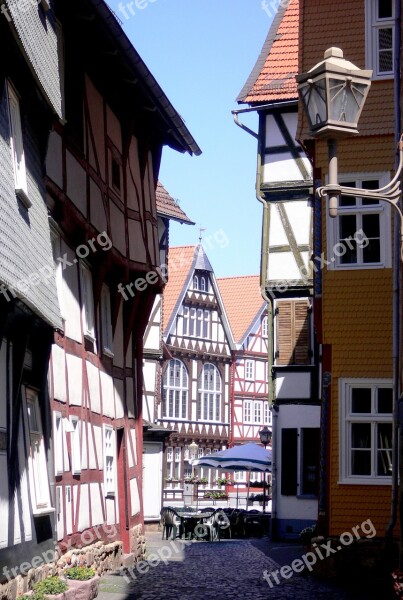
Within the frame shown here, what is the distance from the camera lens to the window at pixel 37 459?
13167 millimetres

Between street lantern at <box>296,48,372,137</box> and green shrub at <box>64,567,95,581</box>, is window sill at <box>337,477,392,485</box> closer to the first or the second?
green shrub at <box>64,567,95,581</box>

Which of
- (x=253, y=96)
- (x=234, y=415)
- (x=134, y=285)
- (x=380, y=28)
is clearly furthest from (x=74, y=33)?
(x=234, y=415)

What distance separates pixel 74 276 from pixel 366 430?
475 cm

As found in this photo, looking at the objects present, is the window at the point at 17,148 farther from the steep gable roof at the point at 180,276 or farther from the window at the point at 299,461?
Answer: the steep gable roof at the point at 180,276

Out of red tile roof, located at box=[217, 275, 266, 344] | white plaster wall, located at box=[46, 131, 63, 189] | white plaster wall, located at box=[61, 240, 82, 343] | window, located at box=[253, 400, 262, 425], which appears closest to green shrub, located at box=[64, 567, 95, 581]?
white plaster wall, located at box=[61, 240, 82, 343]

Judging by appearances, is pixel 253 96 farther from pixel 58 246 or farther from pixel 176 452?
pixel 176 452

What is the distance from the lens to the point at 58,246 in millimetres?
15492

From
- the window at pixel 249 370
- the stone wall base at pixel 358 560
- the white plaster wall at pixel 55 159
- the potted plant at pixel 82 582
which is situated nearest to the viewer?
the potted plant at pixel 82 582

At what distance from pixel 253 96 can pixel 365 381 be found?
11940 mm

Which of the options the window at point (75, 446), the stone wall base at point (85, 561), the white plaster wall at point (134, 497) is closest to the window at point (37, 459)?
the stone wall base at point (85, 561)

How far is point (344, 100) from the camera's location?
26.1 ft

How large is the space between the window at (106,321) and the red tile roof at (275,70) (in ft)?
28.0

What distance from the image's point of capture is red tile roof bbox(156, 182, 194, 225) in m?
30.1

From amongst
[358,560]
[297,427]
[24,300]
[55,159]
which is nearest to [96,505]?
[358,560]
